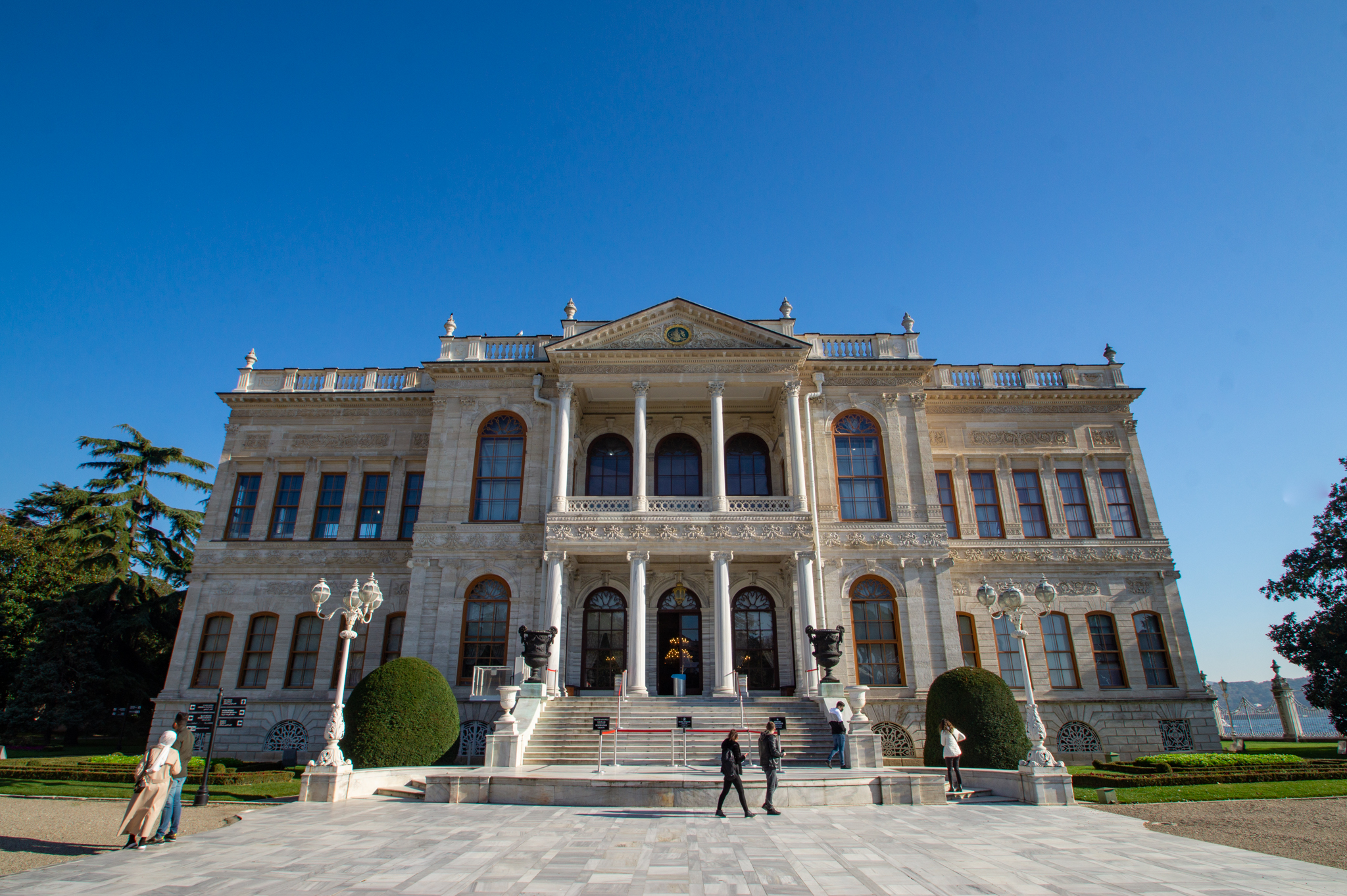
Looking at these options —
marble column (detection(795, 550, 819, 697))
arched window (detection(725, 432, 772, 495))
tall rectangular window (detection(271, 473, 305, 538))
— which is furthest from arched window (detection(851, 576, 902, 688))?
tall rectangular window (detection(271, 473, 305, 538))

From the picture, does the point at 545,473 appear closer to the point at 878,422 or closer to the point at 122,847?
the point at 878,422

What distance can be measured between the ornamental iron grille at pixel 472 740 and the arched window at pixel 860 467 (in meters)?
13.0

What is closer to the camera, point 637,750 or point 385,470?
point 637,750

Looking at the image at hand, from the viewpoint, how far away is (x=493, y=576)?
23.1 m

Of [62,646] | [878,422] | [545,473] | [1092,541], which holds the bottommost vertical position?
[62,646]

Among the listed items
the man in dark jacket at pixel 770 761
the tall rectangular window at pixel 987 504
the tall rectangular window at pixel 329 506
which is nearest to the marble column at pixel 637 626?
the man in dark jacket at pixel 770 761

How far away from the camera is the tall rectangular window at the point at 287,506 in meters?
25.7

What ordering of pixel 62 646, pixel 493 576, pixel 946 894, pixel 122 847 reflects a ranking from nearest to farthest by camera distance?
1. pixel 946 894
2. pixel 122 847
3. pixel 493 576
4. pixel 62 646

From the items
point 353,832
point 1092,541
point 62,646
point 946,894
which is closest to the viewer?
point 946,894

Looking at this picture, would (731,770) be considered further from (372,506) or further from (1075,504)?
(1075,504)

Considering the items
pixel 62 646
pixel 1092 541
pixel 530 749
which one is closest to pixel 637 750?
pixel 530 749

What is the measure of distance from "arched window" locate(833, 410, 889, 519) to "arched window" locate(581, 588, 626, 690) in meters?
8.24

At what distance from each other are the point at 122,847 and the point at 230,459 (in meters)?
19.6

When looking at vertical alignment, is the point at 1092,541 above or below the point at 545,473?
below
